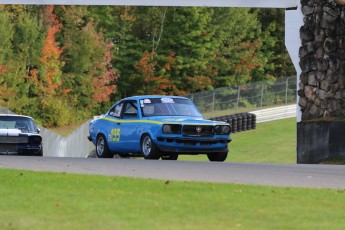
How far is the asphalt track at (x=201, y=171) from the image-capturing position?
17.9 m

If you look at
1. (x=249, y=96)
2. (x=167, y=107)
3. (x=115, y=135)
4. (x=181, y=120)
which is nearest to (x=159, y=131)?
(x=181, y=120)

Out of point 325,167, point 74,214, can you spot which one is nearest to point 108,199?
point 74,214

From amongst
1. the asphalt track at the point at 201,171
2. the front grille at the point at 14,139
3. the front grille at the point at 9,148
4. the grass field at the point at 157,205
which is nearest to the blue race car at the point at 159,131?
the front grille at the point at 14,139

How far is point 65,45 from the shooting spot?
76812 millimetres

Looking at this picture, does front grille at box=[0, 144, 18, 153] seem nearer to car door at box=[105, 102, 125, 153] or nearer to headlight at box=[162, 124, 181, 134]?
car door at box=[105, 102, 125, 153]

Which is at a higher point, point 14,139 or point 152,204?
point 152,204

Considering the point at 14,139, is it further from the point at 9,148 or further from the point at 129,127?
the point at 129,127

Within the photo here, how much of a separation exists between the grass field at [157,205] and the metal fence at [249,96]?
55601 mm

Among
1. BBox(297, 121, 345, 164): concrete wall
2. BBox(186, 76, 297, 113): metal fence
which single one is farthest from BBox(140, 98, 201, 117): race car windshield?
BBox(186, 76, 297, 113): metal fence

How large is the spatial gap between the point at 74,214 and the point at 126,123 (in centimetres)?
1405

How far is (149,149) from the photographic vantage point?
26.0 meters

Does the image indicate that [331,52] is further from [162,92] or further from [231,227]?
[162,92]

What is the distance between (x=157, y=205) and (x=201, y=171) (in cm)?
615

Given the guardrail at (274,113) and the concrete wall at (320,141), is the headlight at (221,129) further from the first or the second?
the guardrail at (274,113)
